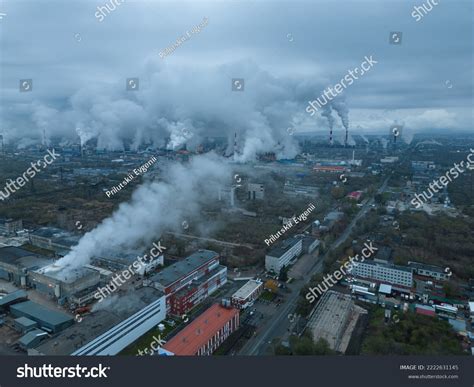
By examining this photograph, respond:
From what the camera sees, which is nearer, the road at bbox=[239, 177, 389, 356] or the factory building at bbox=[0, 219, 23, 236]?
the road at bbox=[239, 177, 389, 356]

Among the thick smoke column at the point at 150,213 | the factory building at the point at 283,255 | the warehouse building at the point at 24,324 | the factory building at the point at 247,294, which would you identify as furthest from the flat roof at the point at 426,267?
the warehouse building at the point at 24,324

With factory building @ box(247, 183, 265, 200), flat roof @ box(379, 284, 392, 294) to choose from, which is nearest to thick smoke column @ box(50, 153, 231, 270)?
factory building @ box(247, 183, 265, 200)

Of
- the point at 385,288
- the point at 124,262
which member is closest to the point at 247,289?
the point at 385,288

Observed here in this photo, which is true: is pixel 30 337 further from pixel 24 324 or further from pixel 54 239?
pixel 54 239

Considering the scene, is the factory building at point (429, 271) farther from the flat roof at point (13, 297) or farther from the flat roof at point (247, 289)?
the flat roof at point (13, 297)

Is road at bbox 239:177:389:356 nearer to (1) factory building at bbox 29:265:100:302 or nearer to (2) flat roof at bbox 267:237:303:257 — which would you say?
(2) flat roof at bbox 267:237:303:257
